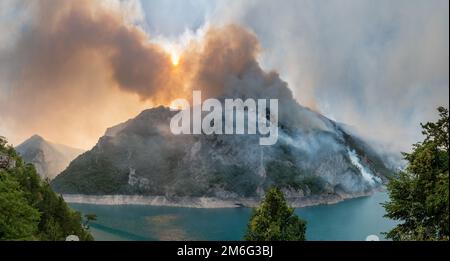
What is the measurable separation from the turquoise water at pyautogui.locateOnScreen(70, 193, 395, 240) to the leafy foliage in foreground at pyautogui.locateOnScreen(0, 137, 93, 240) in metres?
73.9

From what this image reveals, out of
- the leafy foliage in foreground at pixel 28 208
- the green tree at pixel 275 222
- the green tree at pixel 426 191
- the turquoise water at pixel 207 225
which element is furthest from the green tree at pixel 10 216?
the turquoise water at pixel 207 225

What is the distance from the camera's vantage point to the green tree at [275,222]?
31.0m

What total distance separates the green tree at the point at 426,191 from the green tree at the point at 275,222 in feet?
33.2

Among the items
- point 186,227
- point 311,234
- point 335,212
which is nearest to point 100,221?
point 186,227

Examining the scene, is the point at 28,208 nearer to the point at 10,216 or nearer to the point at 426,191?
the point at 10,216

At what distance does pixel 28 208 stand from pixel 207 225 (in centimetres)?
12661

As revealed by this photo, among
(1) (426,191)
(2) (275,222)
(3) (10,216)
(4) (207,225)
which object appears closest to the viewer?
(1) (426,191)

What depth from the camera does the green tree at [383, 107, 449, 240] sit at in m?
18.1

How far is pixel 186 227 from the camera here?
467 ft

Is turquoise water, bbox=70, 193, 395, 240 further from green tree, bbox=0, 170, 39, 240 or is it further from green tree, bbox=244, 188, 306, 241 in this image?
green tree, bbox=0, 170, 39, 240

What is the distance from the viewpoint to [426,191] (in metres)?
19.5

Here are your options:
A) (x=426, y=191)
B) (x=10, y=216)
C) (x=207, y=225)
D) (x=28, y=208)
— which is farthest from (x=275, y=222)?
(x=207, y=225)

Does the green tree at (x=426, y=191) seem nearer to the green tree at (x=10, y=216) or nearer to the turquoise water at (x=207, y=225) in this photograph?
the green tree at (x=10, y=216)
